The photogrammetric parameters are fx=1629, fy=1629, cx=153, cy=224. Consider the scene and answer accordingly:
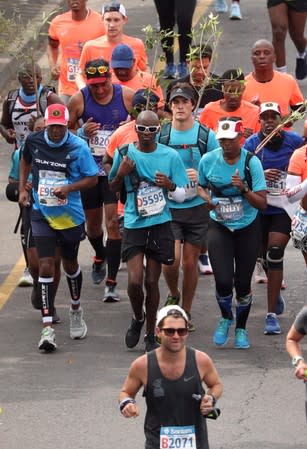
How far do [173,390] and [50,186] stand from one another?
394 cm

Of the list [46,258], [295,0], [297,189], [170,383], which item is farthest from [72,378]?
[295,0]

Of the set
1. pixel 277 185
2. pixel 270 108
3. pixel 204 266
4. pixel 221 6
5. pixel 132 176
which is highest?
pixel 270 108

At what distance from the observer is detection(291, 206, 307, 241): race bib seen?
12727 millimetres

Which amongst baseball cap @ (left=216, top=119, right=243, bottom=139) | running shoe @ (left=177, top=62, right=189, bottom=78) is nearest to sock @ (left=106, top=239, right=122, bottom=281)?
baseball cap @ (left=216, top=119, right=243, bottom=139)

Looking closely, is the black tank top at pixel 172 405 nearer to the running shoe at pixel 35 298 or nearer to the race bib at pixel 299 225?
the race bib at pixel 299 225

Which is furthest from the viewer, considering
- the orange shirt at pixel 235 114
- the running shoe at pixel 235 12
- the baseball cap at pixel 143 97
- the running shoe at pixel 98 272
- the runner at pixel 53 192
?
the running shoe at pixel 235 12

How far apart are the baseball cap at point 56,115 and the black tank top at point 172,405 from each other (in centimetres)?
384

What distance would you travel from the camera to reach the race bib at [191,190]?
1340 cm

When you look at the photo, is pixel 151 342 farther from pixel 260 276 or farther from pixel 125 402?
pixel 125 402

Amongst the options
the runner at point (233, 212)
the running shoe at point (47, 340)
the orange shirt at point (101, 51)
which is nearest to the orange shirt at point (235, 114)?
the runner at point (233, 212)

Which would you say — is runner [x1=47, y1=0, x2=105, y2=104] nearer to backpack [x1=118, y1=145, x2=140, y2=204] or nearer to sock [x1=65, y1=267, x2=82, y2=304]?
sock [x1=65, y1=267, x2=82, y2=304]

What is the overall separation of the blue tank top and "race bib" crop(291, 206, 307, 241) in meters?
2.20

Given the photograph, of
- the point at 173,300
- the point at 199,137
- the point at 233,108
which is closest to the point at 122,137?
the point at 199,137

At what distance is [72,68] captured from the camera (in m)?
17.5
